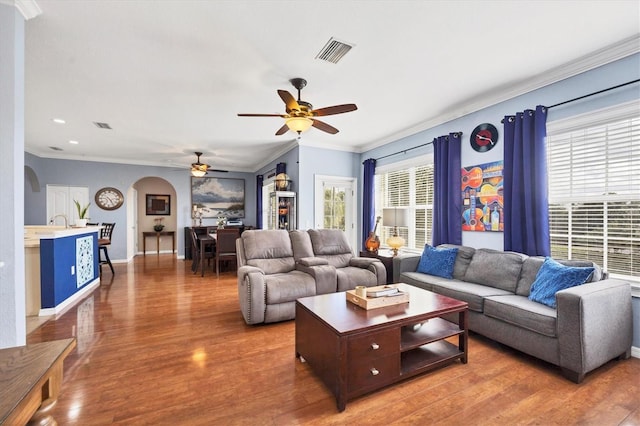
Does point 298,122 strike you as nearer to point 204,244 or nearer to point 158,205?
point 204,244

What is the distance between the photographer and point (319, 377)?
2129mm

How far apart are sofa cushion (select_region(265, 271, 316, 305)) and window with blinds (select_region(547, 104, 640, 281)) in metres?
2.70

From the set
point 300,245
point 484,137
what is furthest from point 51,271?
point 484,137

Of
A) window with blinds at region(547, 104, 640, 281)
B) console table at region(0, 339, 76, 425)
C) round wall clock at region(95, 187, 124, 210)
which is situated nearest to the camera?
console table at region(0, 339, 76, 425)

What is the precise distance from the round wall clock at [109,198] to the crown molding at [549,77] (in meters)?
7.51

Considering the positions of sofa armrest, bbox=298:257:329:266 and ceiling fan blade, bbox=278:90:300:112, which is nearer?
ceiling fan blade, bbox=278:90:300:112

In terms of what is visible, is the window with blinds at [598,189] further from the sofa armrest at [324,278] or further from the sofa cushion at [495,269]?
the sofa armrest at [324,278]

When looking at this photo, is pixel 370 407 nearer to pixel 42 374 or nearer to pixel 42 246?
pixel 42 374

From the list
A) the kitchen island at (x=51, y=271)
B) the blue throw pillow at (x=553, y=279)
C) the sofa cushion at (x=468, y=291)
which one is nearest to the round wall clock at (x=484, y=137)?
the blue throw pillow at (x=553, y=279)

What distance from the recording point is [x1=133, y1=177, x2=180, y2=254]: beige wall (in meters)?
9.11

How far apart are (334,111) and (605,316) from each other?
112 inches

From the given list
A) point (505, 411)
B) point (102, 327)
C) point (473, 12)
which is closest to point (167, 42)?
point (473, 12)

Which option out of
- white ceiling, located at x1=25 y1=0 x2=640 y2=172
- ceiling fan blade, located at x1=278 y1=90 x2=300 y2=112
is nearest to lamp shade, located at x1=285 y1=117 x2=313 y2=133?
ceiling fan blade, located at x1=278 y1=90 x2=300 y2=112

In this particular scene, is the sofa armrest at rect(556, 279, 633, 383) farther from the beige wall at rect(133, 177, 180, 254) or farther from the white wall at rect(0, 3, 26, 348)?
the beige wall at rect(133, 177, 180, 254)
